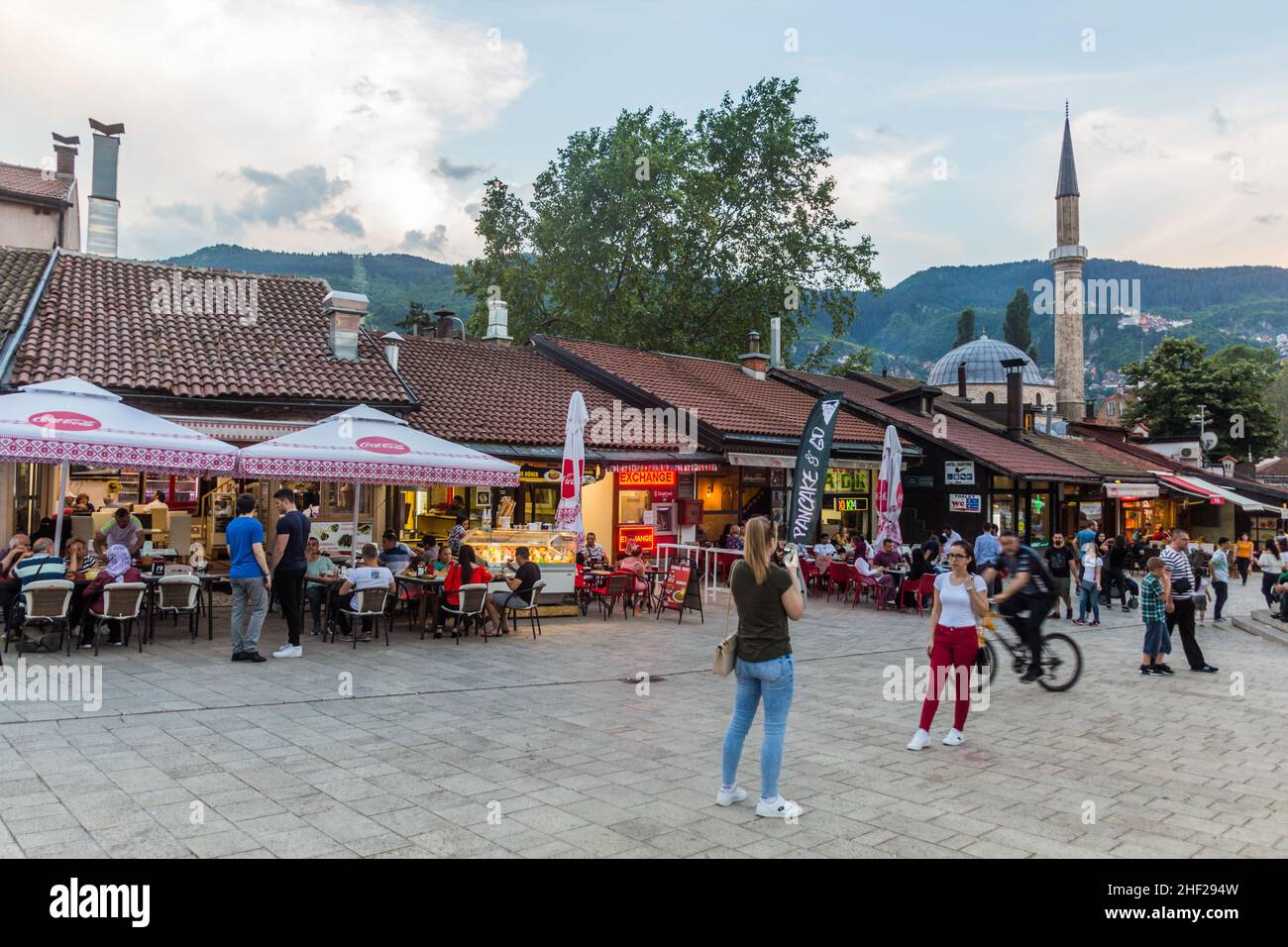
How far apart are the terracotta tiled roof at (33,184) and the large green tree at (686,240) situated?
14029 millimetres

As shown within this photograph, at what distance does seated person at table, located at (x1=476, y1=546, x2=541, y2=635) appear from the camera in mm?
11836

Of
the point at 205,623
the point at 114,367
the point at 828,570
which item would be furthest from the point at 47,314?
the point at 828,570

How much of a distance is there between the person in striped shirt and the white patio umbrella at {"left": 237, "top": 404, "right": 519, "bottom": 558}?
854 centimetres

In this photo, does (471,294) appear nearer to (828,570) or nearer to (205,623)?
(828,570)

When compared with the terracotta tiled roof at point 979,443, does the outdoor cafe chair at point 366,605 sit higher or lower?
lower

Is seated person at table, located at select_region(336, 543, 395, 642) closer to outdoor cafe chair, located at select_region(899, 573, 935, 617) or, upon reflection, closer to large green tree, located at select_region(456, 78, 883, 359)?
outdoor cafe chair, located at select_region(899, 573, 935, 617)

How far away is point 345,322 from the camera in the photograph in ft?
55.7

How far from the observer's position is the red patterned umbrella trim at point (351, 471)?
1082 centimetres

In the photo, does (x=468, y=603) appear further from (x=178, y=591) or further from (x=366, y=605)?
(x=178, y=591)

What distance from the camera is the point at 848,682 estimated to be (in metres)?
9.70

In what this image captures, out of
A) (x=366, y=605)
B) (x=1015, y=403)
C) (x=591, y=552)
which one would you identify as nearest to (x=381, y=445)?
(x=366, y=605)

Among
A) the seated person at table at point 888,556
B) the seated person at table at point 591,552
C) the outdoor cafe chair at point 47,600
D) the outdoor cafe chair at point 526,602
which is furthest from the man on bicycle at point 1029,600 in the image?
the outdoor cafe chair at point 47,600

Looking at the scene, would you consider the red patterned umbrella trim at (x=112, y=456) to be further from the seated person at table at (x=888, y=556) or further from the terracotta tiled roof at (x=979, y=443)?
the terracotta tiled roof at (x=979, y=443)

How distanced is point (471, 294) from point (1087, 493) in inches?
1022
